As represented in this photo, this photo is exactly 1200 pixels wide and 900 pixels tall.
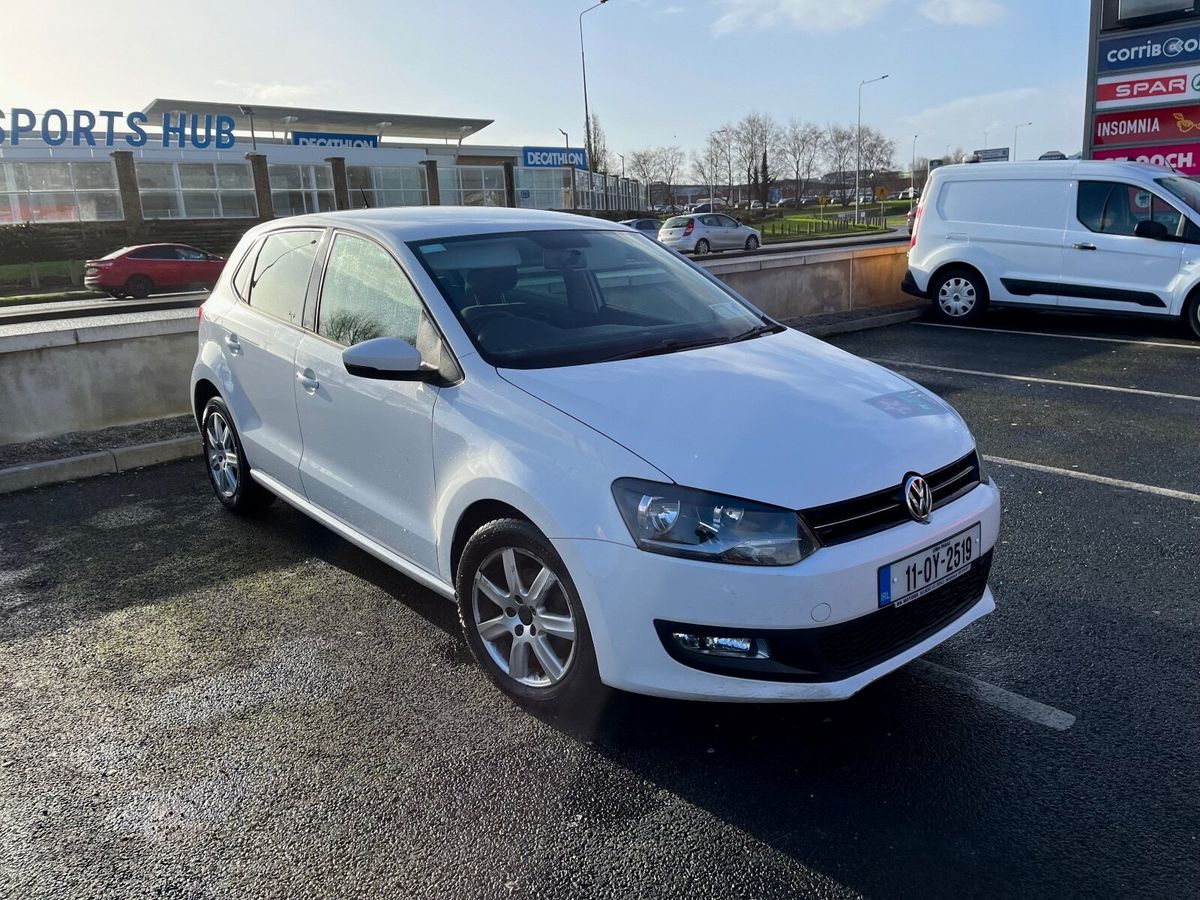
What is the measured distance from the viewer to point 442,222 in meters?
4.01

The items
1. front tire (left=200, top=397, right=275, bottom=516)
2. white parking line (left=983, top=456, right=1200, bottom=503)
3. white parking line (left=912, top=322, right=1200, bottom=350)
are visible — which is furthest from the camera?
white parking line (left=912, top=322, right=1200, bottom=350)

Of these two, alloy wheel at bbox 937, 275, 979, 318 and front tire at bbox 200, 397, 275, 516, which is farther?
alloy wheel at bbox 937, 275, 979, 318

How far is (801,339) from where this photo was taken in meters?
3.89

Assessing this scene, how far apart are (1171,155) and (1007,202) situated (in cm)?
425

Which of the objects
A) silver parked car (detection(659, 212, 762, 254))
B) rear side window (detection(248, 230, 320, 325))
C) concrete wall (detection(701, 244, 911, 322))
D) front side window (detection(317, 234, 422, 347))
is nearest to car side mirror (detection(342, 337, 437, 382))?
front side window (detection(317, 234, 422, 347))

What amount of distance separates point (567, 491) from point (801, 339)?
1581mm

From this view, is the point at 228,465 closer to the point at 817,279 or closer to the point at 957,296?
the point at 817,279

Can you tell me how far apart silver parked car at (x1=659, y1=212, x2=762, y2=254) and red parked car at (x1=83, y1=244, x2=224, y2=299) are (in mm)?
15685

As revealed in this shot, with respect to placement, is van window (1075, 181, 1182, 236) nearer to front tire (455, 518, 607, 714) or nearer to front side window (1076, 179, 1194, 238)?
front side window (1076, 179, 1194, 238)

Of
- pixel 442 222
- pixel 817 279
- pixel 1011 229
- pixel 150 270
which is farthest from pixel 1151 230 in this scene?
pixel 150 270

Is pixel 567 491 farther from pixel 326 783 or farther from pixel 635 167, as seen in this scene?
pixel 635 167

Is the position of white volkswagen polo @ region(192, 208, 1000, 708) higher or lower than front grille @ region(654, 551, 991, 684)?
higher

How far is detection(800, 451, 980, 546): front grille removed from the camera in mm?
2639

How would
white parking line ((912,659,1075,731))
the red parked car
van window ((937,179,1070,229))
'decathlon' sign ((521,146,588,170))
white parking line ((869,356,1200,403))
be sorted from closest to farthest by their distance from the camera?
white parking line ((912,659,1075,731)), white parking line ((869,356,1200,403)), van window ((937,179,1070,229)), the red parked car, 'decathlon' sign ((521,146,588,170))
